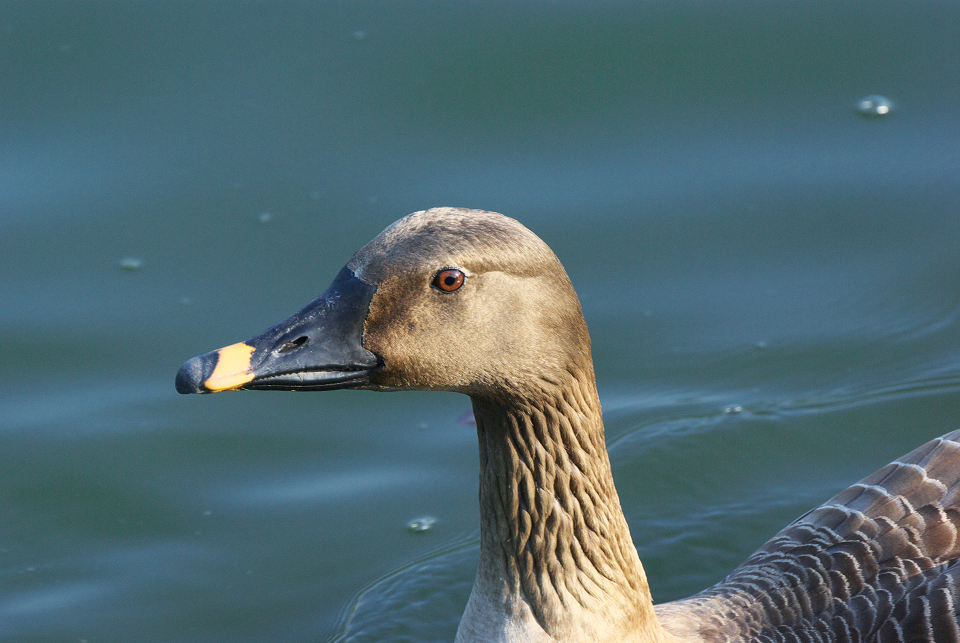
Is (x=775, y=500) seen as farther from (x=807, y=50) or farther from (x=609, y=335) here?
(x=807, y=50)

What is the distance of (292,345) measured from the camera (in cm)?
375

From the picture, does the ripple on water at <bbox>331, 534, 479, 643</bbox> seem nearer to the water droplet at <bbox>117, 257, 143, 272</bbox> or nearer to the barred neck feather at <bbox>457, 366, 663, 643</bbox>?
the barred neck feather at <bbox>457, 366, 663, 643</bbox>

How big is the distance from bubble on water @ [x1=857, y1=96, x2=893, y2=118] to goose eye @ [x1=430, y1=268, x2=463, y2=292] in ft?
19.0

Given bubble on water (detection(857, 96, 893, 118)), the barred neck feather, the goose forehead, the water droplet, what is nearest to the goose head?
the goose forehead

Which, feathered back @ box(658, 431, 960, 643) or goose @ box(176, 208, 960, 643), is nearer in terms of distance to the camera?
goose @ box(176, 208, 960, 643)

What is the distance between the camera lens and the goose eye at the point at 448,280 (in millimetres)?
3742

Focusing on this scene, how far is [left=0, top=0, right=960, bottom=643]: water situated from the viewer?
6.29 metres

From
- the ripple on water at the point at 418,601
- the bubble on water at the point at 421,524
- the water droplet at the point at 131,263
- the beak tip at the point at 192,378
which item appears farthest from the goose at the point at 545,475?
the water droplet at the point at 131,263

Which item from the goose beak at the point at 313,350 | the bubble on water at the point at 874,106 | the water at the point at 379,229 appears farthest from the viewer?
the bubble on water at the point at 874,106

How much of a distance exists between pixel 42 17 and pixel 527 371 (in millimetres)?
6874

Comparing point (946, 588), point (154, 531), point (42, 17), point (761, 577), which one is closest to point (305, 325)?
point (761, 577)

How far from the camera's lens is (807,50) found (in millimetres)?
8828

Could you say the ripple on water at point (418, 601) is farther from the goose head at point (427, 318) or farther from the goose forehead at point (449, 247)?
the goose forehead at point (449, 247)

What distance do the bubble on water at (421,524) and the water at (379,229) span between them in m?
0.06
